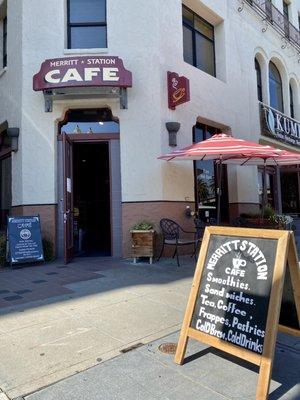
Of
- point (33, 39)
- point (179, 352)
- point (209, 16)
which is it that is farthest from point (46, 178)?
point (209, 16)

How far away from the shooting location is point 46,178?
30.3ft

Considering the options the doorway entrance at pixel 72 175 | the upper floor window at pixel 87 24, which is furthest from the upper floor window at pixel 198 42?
the doorway entrance at pixel 72 175

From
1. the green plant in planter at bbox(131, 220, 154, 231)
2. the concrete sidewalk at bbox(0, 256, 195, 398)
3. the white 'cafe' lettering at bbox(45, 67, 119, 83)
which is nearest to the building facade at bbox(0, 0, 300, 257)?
the white 'cafe' lettering at bbox(45, 67, 119, 83)

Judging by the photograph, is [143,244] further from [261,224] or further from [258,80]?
[258,80]

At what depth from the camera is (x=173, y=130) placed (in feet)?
30.8

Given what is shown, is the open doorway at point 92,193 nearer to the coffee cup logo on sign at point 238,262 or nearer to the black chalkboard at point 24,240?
the black chalkboard at point 24,240

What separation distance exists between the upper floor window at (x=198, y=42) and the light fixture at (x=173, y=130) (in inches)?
118

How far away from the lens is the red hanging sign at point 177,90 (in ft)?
30.4

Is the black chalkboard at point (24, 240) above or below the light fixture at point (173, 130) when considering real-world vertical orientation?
below

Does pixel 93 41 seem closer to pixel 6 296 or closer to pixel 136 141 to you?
pixel 136 141

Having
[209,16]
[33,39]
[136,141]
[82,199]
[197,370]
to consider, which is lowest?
[197,370]

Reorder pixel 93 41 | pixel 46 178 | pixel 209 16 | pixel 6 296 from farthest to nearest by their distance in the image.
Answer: pixel 209 16 < pixel 93 41 < pixel 46 178 < pixel 6 296

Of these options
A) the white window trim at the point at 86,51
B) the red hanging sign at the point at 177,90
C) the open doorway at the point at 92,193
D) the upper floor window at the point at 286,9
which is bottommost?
the open doorway at the point at 92,193

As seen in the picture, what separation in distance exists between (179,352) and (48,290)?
3256 mm
